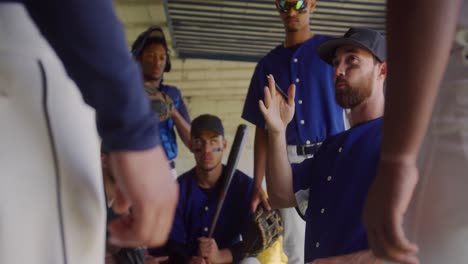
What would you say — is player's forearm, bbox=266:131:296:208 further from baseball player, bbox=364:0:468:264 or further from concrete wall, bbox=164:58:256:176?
concrete wall, bbox=164:58:256:176

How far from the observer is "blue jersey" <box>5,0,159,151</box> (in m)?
0.55

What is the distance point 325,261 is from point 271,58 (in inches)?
42.8

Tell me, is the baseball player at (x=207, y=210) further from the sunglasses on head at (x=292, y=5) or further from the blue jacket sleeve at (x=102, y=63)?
the blue jacket sleeve at (x=102, y=63)

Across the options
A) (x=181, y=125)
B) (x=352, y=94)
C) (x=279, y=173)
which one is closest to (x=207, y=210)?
(x=181, y=125)

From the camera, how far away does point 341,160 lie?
4.92 feet

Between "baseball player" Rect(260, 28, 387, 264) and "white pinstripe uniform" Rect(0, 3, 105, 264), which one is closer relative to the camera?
"white pinstripe uniform" Rect(0, 3, 105, 264)

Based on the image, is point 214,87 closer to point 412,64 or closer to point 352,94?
point 352,94

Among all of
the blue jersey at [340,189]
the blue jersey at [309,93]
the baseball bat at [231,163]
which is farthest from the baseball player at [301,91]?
the blue jersey at [340,189]

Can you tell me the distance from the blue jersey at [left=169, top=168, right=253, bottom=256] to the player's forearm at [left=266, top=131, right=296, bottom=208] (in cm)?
69

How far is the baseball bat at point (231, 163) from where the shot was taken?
84.1 inches

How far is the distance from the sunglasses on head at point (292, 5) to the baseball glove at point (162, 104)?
2.01 ft

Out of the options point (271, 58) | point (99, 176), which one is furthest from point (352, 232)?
point (271, 58)

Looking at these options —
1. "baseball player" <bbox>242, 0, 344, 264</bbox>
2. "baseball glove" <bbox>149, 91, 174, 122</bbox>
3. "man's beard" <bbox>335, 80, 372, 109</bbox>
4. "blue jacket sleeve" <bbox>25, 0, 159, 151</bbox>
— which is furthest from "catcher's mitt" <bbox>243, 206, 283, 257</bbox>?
"blue jacket sleeve" <bbox>25, 0, 159, 151</bbox>

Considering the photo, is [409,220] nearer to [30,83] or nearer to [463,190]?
[463,190]
